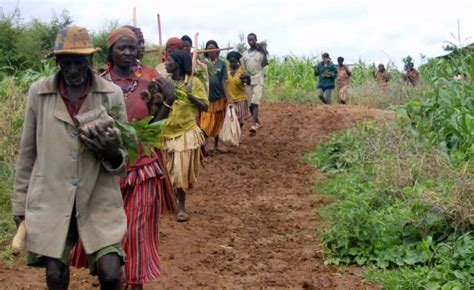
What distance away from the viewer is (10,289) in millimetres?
5523

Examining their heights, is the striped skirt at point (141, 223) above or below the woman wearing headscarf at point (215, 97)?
below

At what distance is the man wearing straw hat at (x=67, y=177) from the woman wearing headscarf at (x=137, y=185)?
93 centimetres

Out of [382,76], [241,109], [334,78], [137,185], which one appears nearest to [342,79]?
[334,78]

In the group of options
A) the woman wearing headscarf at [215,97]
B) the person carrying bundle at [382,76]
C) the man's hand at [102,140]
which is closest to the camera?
the man's hand at [102,140]

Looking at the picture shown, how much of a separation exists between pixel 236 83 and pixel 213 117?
139cm

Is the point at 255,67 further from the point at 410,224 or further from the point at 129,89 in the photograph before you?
the point at 129,89

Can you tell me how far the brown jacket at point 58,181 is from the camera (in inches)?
148

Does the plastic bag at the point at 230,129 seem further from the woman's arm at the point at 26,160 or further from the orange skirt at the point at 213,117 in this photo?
the woman's arm at the point at 26,160

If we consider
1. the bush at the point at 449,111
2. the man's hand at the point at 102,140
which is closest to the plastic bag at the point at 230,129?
the bush at the point at 449,111

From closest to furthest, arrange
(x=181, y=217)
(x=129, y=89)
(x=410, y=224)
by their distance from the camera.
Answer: (x=129, y=89)
(x=410, y=224)
(x=181, y=217)

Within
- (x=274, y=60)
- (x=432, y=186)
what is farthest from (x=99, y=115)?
(x=274, y=60)

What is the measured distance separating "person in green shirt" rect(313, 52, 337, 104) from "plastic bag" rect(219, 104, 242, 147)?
6291 millimetres

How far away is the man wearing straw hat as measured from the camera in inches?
148

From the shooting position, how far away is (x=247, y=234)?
729 centimetres
